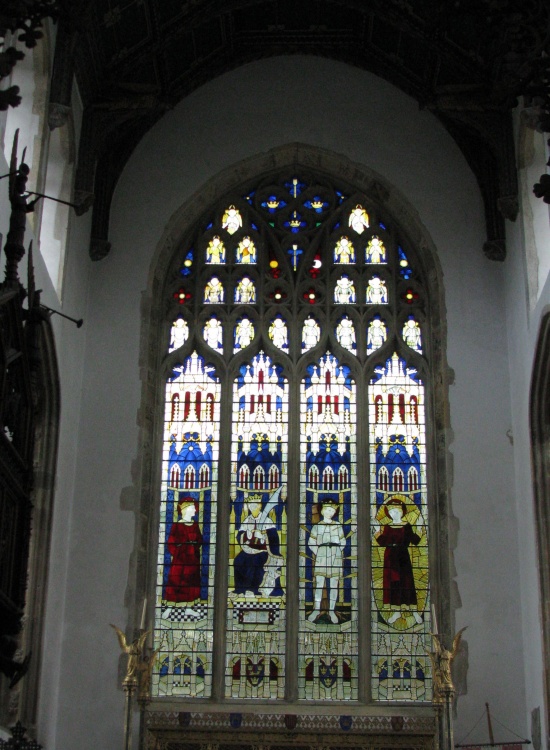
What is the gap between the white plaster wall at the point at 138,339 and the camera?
39.3 ft

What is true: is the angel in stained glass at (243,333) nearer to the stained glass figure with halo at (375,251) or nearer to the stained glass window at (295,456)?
the stained glass window at (295,456)

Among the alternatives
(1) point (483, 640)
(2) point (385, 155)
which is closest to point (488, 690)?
(1) point (483, 640)

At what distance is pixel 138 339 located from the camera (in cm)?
1345

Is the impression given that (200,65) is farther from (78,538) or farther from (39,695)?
(39,695)

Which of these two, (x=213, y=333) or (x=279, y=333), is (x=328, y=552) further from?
(x=213, y=333)

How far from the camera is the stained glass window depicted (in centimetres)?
1256

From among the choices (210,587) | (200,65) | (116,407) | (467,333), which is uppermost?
(200,65)

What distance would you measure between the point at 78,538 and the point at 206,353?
101 inches

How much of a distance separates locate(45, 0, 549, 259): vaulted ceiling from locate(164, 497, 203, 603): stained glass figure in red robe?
302 cm

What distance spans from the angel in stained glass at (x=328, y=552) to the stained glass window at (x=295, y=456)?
20 millimetres

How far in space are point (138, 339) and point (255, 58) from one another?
3.77 m

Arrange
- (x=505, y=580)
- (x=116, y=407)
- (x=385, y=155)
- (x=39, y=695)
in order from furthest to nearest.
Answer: (x=385, y=155) < (x=116, y=407) < (x=505, y=580) < (x=39, y=695)

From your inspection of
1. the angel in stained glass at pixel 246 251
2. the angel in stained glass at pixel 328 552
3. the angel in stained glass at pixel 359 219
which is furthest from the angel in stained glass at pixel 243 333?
the angel in stained glass at pixel 328 552

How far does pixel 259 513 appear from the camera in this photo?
1313 cm
